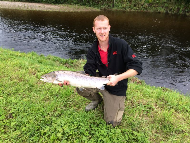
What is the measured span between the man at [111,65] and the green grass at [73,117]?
0.44 metres

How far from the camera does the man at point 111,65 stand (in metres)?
3.44

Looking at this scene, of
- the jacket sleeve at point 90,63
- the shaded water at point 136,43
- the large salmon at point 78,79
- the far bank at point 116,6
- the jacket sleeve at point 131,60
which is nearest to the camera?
the jacket sleeve at point 131,60

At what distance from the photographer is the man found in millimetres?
3443

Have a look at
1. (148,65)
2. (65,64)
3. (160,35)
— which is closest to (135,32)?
(160,35)

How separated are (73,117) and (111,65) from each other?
187cm

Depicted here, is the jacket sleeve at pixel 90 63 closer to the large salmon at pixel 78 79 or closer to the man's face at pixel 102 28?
the large salmon at pixel 78 79

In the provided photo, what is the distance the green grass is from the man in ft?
1.43

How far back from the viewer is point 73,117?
409 centimetres

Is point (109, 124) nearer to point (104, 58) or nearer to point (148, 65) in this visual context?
point (104, 58)

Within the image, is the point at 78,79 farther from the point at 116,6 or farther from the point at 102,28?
the point at 116,6

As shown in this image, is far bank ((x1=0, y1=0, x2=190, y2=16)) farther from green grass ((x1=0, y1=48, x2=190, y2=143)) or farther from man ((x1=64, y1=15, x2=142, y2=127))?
man ((x1=64, y1=15, x2=142, y2=127))

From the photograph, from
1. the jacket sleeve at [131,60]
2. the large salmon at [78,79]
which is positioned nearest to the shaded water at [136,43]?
the jacket sleeve at [131,60]

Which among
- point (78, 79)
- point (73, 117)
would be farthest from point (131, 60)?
point (73, 117)

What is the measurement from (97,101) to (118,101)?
30.1 inches
